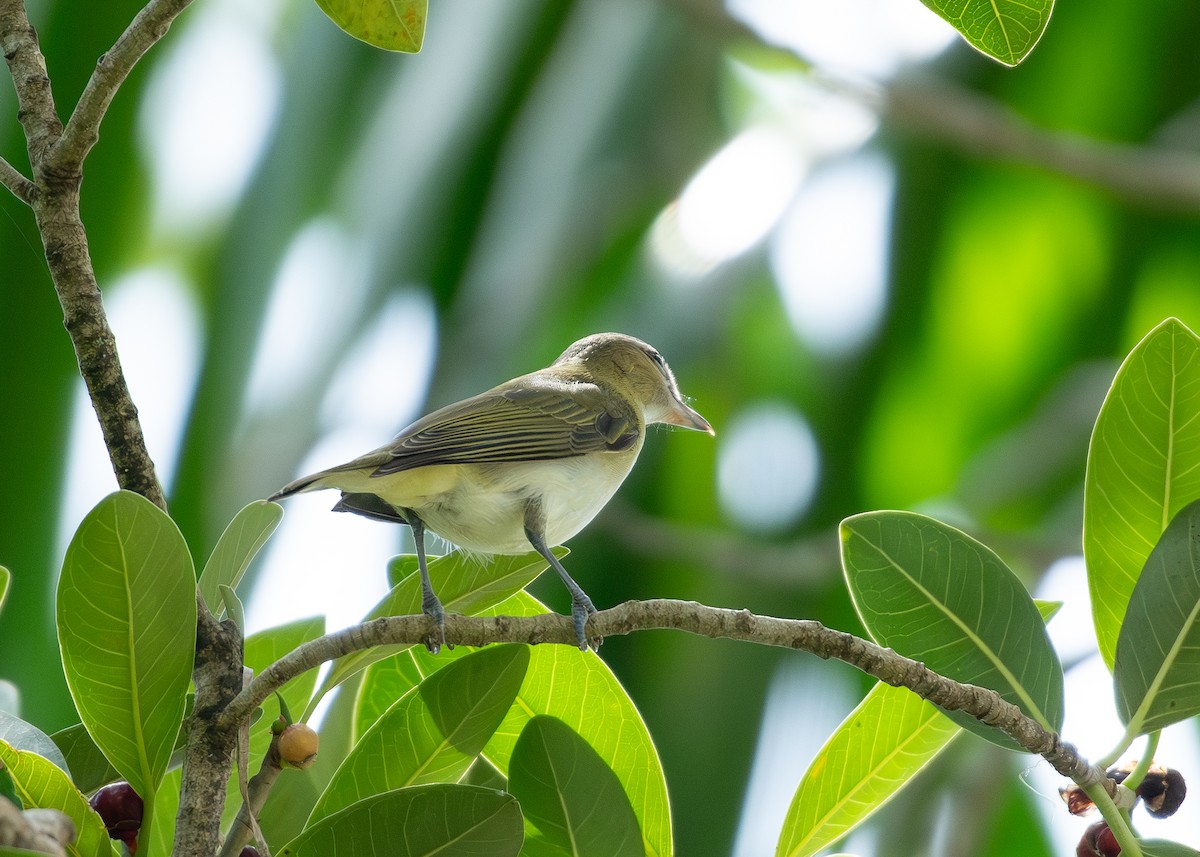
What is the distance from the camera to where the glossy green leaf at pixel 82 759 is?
1.61 meters

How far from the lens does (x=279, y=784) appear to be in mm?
1726

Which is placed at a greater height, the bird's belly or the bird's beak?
the bird's beak

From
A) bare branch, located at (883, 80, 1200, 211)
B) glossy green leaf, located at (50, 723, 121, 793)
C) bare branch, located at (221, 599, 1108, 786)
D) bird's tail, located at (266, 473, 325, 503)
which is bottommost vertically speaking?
glossy green leaf, located at (50, 723, 121, 793)

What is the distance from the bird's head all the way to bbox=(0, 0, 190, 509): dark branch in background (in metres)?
2.06

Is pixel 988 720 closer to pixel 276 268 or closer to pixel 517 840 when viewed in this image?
pixel 517 840

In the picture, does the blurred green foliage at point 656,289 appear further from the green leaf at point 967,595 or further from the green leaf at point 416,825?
the green leaf at point 967,595

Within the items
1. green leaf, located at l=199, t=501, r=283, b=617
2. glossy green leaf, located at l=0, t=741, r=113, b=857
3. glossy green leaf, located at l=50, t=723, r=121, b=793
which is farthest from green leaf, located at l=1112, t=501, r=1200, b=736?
glossy green leaf, located at l=50, t=723, r=121, b=793

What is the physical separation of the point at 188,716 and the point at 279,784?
1.16 ft

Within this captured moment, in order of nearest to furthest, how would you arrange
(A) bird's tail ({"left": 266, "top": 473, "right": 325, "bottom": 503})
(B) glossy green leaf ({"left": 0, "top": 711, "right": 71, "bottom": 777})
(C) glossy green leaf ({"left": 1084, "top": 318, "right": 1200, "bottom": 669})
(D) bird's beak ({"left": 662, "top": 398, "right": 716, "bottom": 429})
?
(B) glossy green leaf ({"left": 0, "top": 711, "right": 71, "bottom": 777})
(C) glossy green leaf ({"left": 1084, "top": 318, "right": 1200, "bottom": 669})
(A) bird's tail ({"left": 266, "top": 473, "right": 325, "bottom": 503})
(D) bird's beak ({"left": 662, "top": 398, "right": 716, "bottom": 429})

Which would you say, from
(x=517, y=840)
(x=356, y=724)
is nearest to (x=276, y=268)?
(x=356, y=724)

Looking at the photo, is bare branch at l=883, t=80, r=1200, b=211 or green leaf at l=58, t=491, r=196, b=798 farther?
bare branch at l=883, t=80, r=1200, b=211

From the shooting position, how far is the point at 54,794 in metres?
1.33

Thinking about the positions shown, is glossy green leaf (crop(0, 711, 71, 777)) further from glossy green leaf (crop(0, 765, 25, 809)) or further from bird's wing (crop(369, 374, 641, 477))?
bird's wing (crop(369, 374, 641, 477))

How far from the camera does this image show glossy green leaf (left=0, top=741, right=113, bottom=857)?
4.31 ft
